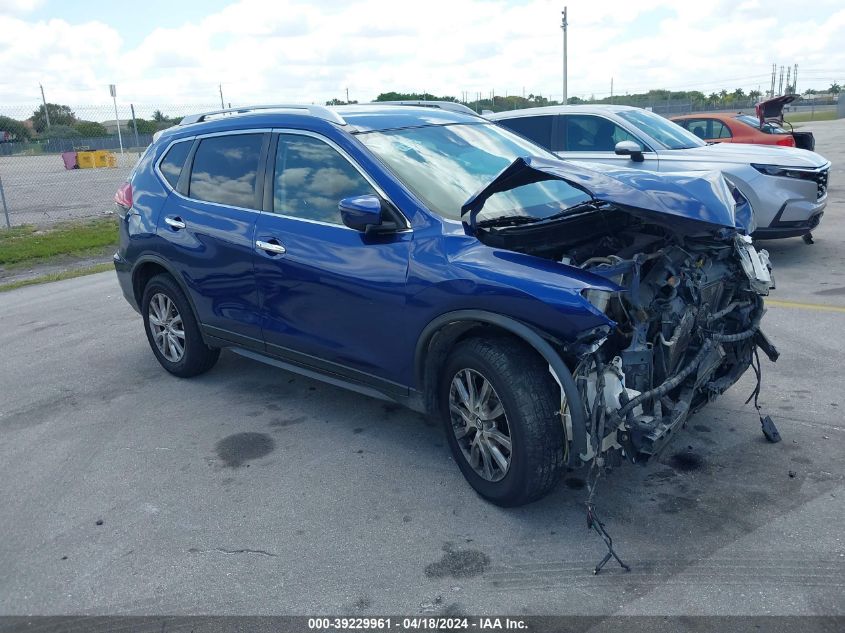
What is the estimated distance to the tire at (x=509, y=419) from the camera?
358cm

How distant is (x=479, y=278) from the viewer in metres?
3.72

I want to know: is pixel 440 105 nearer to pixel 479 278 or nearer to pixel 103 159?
pixel 479 278

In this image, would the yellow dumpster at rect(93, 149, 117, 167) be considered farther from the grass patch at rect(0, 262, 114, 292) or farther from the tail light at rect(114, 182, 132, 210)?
the tail light at rect(114, 182, 132, 210)

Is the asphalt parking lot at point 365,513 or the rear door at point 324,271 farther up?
the rear door at point 324,271

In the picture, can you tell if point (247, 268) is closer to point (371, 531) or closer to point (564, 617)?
point (371, 531)

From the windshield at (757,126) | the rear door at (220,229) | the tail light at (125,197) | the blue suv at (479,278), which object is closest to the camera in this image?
the blue suv at (479,278)

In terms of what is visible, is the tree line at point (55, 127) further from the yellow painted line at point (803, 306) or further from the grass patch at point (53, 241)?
the yellow painted line at point (803, 306)

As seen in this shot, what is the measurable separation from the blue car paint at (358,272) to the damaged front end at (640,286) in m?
0.05

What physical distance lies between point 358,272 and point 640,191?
156 centimetres

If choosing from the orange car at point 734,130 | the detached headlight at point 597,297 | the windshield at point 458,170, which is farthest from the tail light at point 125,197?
the orange car at point 734,130

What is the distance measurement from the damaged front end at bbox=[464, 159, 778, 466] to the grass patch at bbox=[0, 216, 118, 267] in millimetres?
10542

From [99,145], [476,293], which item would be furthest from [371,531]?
[99,145]

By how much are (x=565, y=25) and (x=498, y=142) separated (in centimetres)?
3284

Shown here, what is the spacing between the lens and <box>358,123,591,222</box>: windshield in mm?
4227
